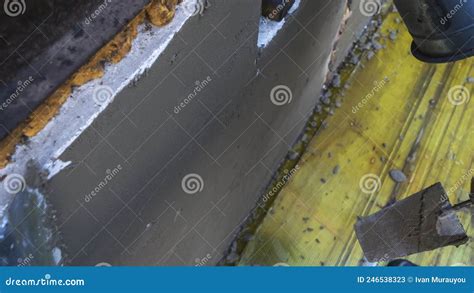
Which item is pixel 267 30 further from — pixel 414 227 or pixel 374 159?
pixel 374 159

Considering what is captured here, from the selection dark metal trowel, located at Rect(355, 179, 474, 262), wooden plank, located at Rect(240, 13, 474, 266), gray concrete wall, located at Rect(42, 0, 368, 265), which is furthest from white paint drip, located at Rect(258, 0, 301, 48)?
wooden plank, located at Rect(240, 13, 474, 266)

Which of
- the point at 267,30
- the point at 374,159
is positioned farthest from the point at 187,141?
the point at 374,159

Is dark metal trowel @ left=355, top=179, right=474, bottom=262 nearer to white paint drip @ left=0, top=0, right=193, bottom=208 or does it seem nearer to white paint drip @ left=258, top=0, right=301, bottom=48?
white paint drip @ left=258, top=0, right=301, bottom=48

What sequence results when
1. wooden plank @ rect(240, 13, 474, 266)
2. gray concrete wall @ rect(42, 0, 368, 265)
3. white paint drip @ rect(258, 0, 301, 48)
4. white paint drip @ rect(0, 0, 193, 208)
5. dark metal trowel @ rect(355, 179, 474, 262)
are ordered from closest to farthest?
white paint drip @ rect(0, 0, 193, 208)
gray concrete wall @ rect(42, 0, 368, 265)
white paint drip @ rect(258, 0, 301, 48)
dark metal trowel @ rect(355, 179, 474, 262)
wooden plank @ rect(240, 13, 474, 266)

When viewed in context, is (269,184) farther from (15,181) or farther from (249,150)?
(15,181)

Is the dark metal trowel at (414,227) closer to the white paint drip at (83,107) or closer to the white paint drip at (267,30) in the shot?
the white paint drip at (267,30)
